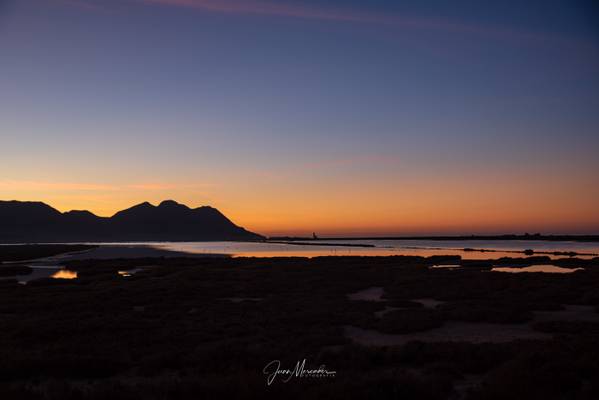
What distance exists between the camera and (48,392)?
37.1ft

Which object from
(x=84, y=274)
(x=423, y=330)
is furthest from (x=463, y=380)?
(x=84, y=274)

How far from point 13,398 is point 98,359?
13.1 ft

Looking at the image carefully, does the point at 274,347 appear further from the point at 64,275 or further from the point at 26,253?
the point at 26,253

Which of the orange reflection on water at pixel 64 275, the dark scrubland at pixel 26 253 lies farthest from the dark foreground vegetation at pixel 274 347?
the dark scrubland at pixel 26 253

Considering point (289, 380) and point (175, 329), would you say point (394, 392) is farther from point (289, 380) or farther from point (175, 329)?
point (175, 329)

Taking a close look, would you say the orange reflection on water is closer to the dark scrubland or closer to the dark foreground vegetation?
the dark foreground vegetation

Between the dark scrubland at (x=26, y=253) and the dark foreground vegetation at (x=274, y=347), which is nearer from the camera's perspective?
the dark foreground vegetation at (x=274, y=347)

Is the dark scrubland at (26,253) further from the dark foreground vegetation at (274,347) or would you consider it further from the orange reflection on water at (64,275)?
the dark foreground vegetation at (274,347)

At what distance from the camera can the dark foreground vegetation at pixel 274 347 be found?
36.7ft

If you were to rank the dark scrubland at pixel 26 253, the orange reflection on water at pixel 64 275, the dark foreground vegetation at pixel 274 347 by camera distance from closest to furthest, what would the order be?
the dark foreground vegetation at pixel 274 347, the orange reflection on water at pixel 64 275, the dark scrubland at pixel 26 253

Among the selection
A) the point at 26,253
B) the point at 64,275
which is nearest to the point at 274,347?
the point at 64,275

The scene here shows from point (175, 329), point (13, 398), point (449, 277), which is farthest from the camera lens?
point (449, 277)

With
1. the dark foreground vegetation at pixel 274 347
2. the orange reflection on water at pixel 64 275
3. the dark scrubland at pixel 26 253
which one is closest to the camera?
the dark foreground vegetation at pixel 274 347

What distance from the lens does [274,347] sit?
53.4 feet
